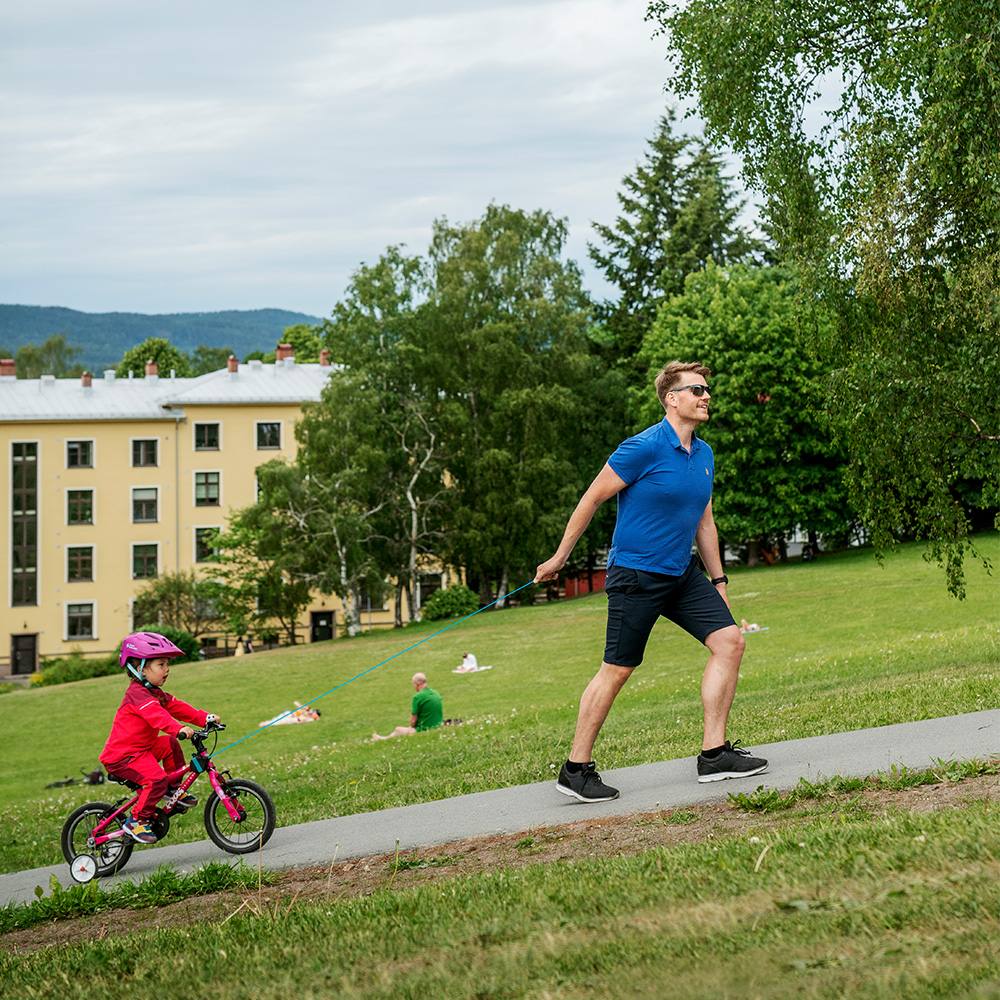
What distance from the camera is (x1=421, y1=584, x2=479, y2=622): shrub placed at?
5625cm

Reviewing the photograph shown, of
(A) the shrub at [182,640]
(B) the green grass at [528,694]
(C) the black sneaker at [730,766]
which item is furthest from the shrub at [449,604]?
(C) the black sneaker at [730,766]

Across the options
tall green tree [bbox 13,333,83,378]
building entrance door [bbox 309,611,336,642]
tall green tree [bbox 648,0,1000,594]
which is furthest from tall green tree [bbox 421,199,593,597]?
tall green tree [bbox 13,333,83,378]

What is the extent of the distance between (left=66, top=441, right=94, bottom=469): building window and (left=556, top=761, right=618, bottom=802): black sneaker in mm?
73227

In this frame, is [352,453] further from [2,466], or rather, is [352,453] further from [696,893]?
[696,893]

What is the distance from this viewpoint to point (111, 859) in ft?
29.1

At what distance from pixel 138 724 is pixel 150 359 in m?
107

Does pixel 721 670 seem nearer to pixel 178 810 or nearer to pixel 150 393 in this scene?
pixel 178 810

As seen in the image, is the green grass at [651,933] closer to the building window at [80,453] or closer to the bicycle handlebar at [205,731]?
the bicycle handlebar at [205,731]

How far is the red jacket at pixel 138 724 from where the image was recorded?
8.91 m

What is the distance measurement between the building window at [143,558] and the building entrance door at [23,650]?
6.41 m

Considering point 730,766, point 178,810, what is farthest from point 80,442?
point 730,766

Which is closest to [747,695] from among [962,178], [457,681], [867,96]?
[962,178]

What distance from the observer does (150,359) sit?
112 metres

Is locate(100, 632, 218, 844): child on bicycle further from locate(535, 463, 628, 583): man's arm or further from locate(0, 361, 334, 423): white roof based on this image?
locate(0, 361, 334, 423): white roof
